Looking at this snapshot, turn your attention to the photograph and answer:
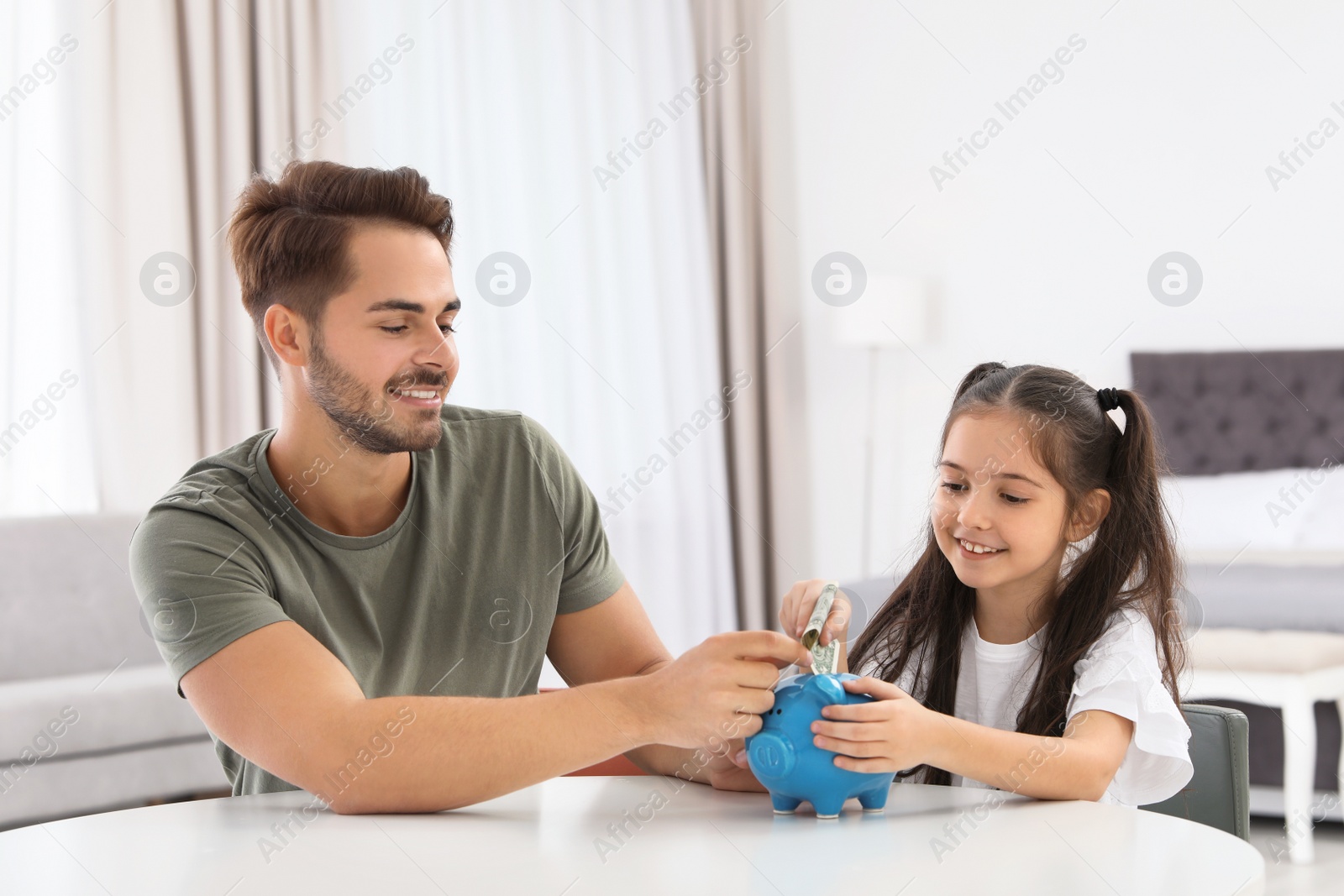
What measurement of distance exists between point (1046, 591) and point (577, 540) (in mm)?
562

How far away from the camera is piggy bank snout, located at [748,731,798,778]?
0.94 meters

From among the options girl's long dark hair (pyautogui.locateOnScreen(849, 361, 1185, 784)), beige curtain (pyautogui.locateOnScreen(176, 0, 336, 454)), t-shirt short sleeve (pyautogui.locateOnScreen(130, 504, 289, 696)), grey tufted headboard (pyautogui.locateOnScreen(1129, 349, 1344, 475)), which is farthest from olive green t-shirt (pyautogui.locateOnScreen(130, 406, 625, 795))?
grey tufted headboard (pyautogui.locateOnScreen(1129, 349, 1344, 475))

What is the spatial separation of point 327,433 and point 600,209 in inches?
121

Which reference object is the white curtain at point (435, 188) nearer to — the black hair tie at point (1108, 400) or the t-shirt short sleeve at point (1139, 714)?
the black hair tie at point (1108, 400)

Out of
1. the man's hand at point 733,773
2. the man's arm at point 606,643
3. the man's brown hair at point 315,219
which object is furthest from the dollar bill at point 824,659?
the man's brown hair at point 315,219

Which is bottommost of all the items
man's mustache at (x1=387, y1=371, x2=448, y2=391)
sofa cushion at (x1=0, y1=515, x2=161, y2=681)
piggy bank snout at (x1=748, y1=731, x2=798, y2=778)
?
sofa cushion at (x1=0, y1=515, x2=161, y2=681)

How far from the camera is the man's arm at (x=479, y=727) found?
0.96 m

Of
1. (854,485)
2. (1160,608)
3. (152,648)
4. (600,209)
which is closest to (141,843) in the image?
(1160,608)

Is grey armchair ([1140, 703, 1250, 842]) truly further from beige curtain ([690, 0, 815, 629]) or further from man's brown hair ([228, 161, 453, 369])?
beige curtain ([690, 0, 815, 629])

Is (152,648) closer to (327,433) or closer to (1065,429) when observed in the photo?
(327,433)

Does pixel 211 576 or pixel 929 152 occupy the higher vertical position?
pixel 929 152

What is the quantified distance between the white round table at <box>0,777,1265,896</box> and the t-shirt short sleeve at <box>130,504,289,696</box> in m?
0.15

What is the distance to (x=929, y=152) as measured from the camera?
4.50 meters

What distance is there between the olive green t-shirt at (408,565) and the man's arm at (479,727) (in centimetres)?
11
